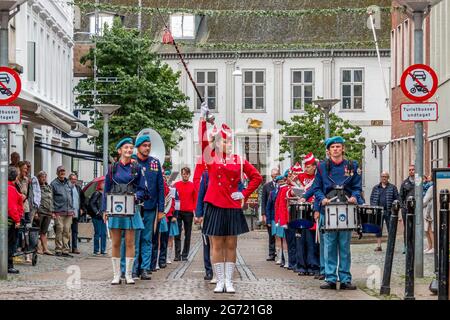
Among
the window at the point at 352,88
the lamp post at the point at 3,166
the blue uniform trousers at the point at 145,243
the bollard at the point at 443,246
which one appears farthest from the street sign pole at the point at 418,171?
the window at the point at 352,88

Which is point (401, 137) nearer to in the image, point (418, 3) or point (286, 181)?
point (286, 181)

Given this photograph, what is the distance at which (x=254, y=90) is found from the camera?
65625 mm

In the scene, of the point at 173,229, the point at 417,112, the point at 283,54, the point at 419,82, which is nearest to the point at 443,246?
the point at 417,112

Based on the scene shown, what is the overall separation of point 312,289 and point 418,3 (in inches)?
181

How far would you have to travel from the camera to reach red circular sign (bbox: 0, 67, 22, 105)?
59.3ft

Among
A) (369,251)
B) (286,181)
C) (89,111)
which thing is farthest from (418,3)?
(89,111)

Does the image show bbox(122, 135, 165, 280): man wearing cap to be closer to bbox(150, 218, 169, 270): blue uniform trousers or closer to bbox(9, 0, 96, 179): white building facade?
bbox(150, 218, 169, 270): blue uniform trousers

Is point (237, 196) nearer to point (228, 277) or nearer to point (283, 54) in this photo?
point (228, 277)

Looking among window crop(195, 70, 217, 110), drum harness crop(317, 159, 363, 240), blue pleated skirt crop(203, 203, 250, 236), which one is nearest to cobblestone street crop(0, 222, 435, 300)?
blue pleated skirt crop(203, 203, 250, 236)

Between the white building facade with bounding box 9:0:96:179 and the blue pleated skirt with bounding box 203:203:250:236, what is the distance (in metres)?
11.0

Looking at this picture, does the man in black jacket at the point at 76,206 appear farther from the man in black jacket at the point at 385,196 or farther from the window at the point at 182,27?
the window at the point at 182,27

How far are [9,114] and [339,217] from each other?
16.4 ft

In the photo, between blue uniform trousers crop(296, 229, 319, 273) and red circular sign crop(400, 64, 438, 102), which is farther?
blue uniform trousers crop(296, 229, 319, 273)

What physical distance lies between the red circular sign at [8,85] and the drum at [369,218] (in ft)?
17.1
